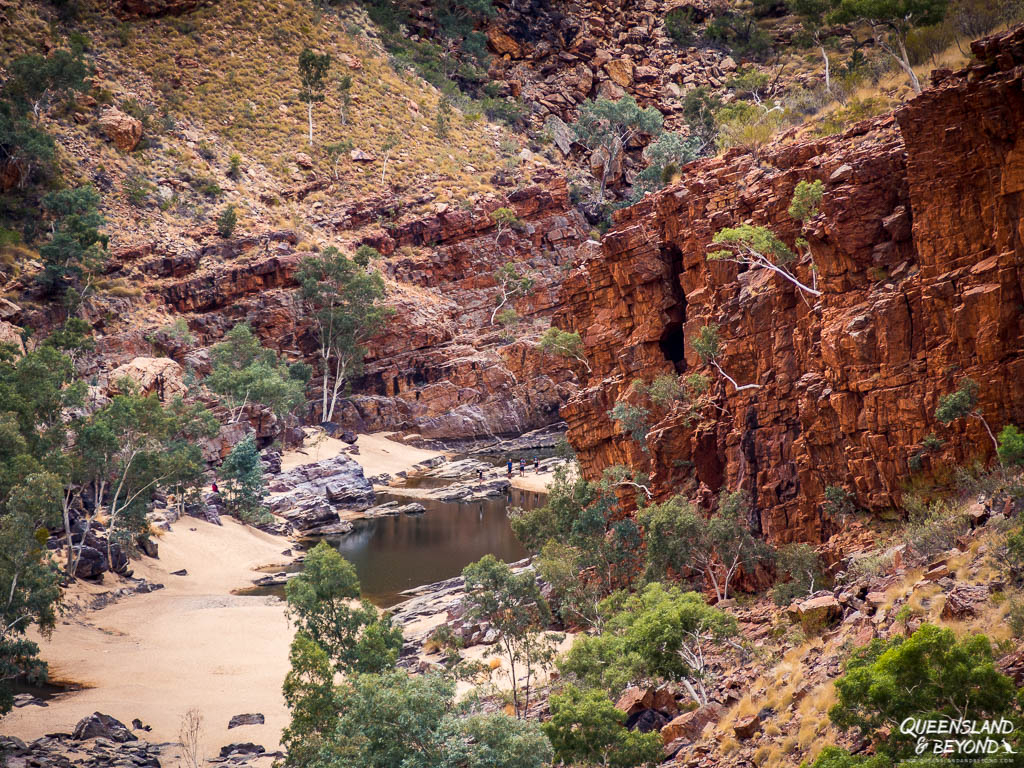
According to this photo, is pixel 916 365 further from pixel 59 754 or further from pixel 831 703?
pixel 59 754

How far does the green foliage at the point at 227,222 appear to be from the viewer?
83812 millimetres

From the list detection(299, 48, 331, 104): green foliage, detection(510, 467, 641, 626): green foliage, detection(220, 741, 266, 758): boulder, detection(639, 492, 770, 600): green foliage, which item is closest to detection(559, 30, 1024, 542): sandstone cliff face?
detection(639, 492, 770, 600): green foliage

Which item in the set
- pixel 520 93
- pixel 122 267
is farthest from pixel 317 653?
pixel 520 93

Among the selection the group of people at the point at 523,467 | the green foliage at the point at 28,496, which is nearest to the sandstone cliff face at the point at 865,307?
the green foliage at the point at 28,496

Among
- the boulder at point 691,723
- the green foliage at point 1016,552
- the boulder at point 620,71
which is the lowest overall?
the boulder at point 691,723

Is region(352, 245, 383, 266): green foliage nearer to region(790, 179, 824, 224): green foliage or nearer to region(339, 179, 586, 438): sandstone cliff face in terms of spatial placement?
region(339, 179, 586, 438): sandstone cliff face

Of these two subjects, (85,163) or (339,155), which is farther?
(339,155)

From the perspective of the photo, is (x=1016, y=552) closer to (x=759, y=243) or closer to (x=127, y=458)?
(x=759, y=243)

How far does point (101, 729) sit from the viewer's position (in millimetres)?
25984

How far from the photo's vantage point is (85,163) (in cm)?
8081

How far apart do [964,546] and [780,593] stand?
676cm

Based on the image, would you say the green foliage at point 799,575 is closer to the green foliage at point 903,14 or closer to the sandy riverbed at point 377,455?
the green foliage at point 903,14

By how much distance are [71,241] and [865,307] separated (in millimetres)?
65974

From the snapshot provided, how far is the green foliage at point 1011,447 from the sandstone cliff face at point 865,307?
1342 millimetres
